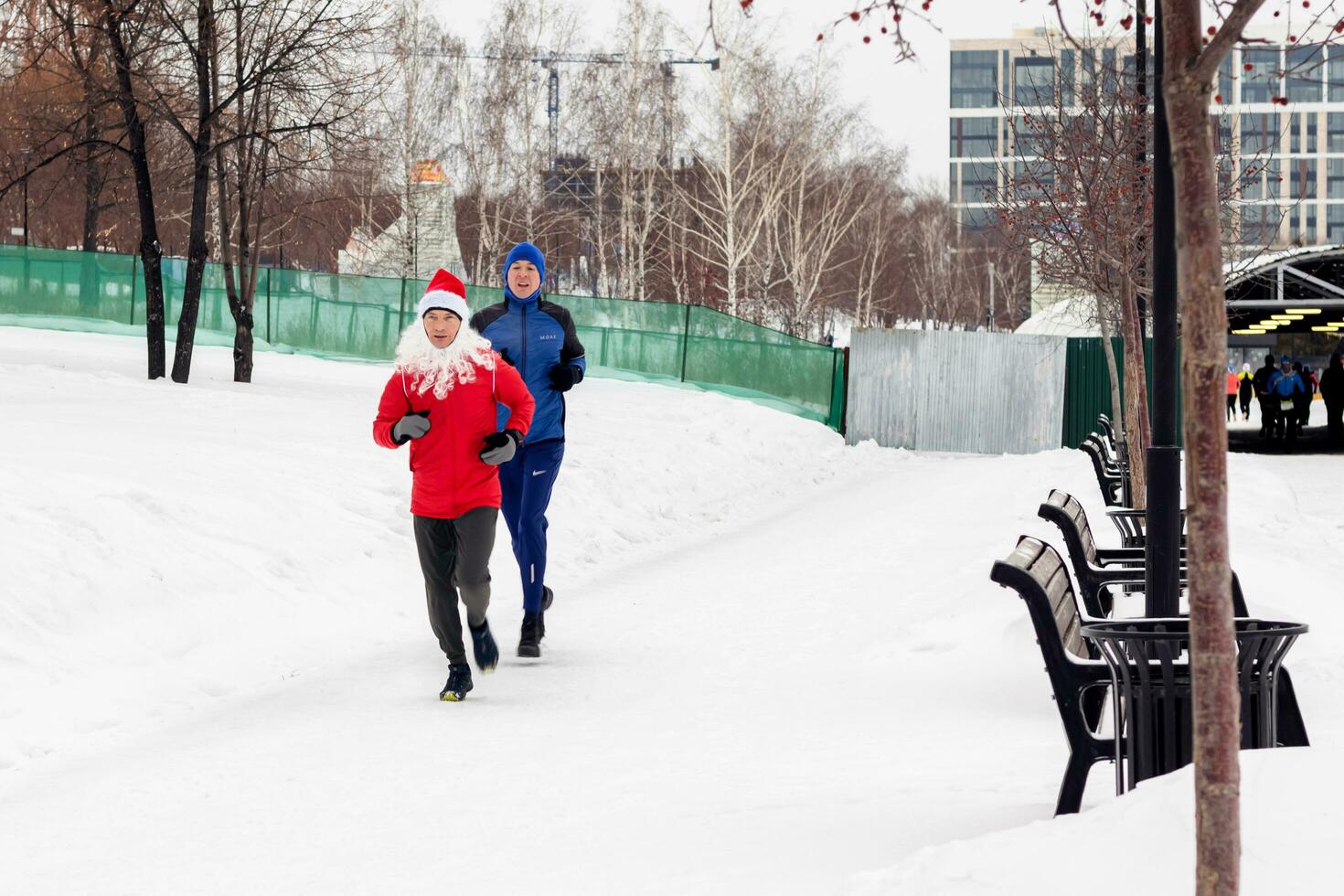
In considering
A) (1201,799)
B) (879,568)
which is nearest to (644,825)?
(1201,799)

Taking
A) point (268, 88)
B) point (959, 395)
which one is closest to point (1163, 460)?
point (268, 88)

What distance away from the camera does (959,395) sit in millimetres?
27438

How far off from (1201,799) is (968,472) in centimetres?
1898

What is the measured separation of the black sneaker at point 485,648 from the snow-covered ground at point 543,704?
3.6 inches

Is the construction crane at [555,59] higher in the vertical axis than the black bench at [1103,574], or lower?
higher

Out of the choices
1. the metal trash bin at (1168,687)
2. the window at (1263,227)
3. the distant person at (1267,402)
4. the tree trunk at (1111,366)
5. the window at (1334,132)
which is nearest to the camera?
the metal trash bin at (1168,687)

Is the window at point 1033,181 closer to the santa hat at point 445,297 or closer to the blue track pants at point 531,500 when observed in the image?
the blue track pants at point 531,500

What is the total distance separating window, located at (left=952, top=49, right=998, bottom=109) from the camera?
17475cm

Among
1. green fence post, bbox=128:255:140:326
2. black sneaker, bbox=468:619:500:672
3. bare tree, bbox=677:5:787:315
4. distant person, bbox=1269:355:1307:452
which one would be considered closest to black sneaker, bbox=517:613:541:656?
black sneaker, bbox=468:619:500:672

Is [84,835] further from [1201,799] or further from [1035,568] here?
[1201,799]

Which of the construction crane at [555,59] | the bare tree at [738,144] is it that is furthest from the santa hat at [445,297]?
the construction crane at [555,59]

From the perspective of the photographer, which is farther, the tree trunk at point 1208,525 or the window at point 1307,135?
the window at point 1307,135

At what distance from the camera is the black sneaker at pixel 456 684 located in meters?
6.60

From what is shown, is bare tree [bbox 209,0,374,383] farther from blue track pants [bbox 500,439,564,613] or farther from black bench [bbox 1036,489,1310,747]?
black bench [bbox 1036,489,1310,747]
